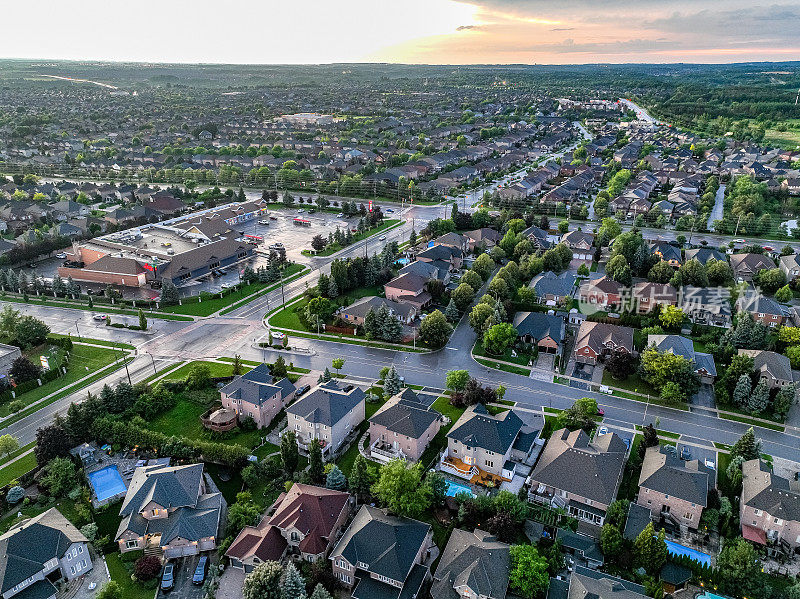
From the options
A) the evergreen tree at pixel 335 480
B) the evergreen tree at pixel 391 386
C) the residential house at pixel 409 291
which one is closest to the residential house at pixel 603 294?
the residential house at pixel 409 291

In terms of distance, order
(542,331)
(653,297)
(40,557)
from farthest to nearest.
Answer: (653,297) < (542,331) < (40,557)

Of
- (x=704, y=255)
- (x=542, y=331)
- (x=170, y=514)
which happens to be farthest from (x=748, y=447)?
(x=704, y=255)

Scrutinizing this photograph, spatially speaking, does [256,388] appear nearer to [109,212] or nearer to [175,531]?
[175,531]

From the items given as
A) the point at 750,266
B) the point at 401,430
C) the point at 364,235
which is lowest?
the point at 401,430

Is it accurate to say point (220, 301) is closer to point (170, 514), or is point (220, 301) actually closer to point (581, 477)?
point (170, 514)

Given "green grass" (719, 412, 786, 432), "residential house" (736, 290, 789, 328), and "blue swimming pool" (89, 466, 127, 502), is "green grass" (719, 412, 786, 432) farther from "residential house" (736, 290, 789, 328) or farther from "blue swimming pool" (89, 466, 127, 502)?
"blue swimming pool" (89, 466, 127, 502)

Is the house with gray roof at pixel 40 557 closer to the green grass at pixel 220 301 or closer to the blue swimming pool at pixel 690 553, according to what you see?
the green grass at pixel 220 301

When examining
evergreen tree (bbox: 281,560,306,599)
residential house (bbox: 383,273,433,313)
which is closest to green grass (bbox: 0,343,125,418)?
residential house (bbox: 383,273,433,313)
